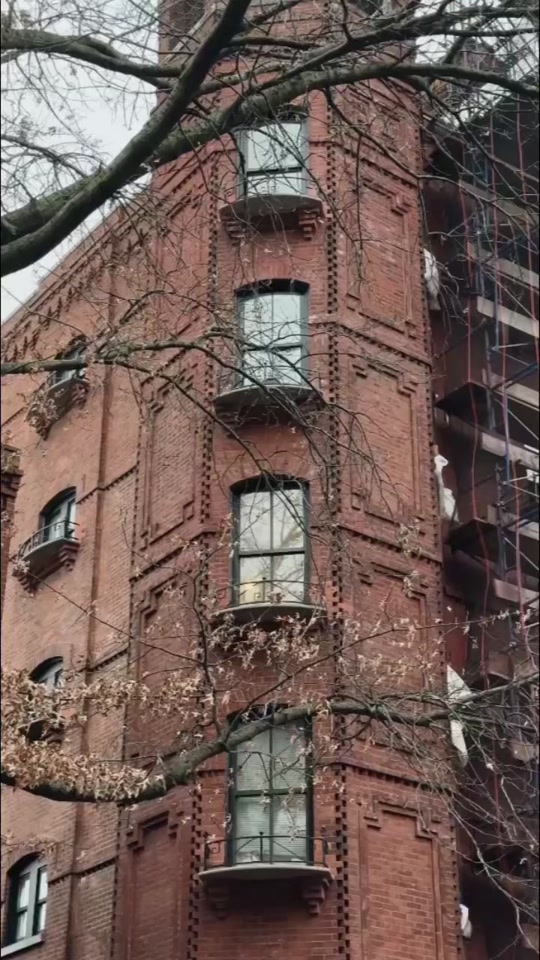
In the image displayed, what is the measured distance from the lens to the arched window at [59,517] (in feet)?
69.1

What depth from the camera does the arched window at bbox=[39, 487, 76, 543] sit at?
2105cm

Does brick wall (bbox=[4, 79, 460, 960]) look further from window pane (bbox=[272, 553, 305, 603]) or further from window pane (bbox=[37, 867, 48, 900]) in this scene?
window pane (bbox=[37, 867, 48, 900])

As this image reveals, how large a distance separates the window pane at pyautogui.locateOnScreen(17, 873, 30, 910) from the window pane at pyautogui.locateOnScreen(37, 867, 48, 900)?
38cm

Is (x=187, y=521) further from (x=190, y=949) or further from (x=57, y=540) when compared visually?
(x=190, y=949)

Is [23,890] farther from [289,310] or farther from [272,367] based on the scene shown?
[272,367]

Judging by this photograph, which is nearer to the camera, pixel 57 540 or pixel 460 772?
pixel 460 772

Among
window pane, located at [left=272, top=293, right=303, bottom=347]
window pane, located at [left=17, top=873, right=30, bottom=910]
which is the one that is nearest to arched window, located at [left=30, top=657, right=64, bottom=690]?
window pane, located at [left=17, top=873, right=30, bottom=910]

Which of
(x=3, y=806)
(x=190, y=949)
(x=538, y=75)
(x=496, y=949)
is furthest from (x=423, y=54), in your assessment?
(x=3, y=806)

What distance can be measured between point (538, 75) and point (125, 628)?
1033 centimetres

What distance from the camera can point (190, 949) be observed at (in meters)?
14.7

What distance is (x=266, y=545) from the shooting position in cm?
1689

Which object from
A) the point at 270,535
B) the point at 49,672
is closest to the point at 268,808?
the point at 270,535

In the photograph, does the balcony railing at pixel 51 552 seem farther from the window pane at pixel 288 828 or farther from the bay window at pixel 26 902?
the window pane at pixel 288 828

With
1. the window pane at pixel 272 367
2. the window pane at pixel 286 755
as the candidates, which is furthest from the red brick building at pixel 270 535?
the window pane at pixel 286 755
